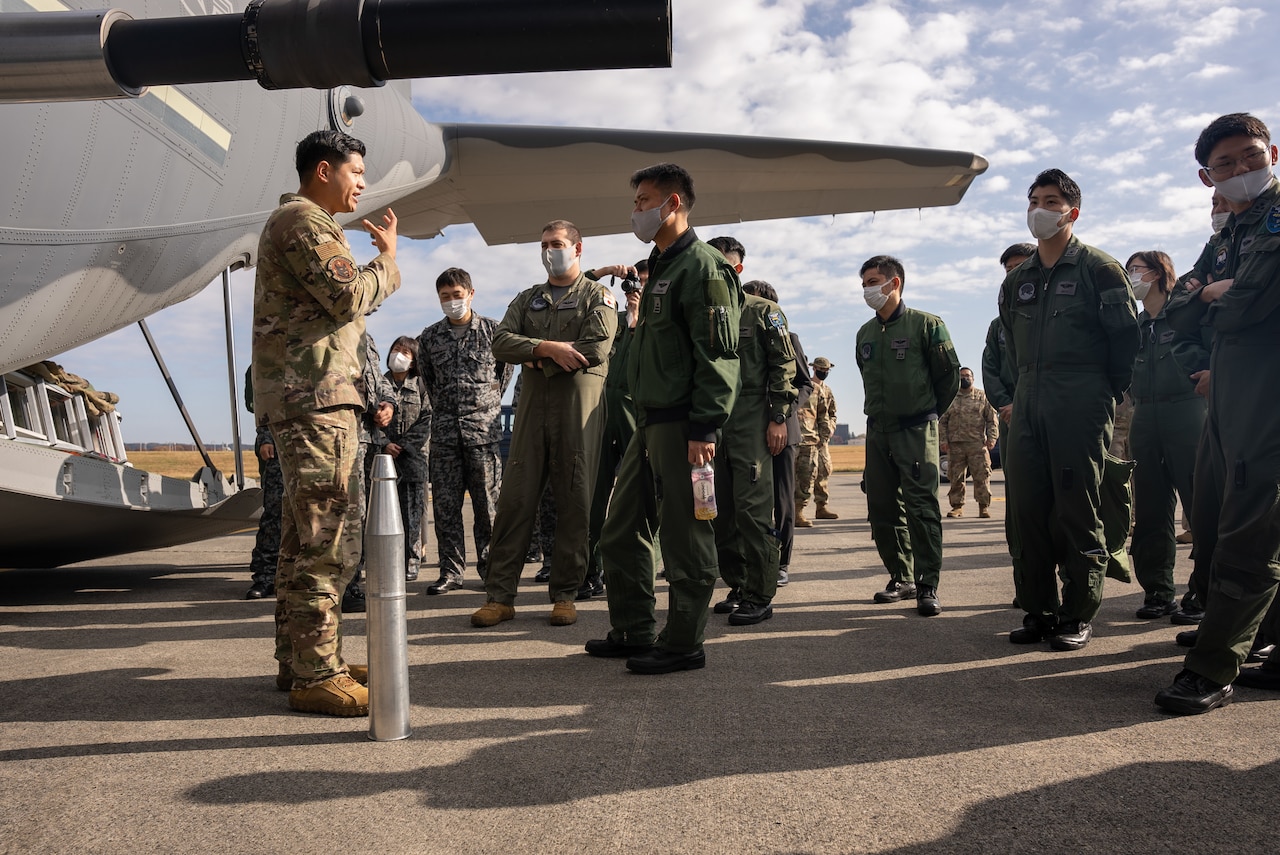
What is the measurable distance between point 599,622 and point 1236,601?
2905 millimetres

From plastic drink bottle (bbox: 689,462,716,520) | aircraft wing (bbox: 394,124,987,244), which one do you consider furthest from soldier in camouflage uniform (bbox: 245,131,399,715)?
aircraft wing (bbox: 394,124,987,244)

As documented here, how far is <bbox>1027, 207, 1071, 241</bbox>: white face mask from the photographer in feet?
12.8

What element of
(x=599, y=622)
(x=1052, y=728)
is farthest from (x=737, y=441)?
(x=1052, y=728)

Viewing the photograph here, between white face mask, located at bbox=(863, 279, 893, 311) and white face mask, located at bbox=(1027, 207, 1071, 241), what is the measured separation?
145 cm

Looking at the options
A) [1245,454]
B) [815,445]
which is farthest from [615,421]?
[815,445]

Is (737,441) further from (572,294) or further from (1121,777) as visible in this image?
(1121,777)

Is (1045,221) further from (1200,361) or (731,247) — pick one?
(731,247)

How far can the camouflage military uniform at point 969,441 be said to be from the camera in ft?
38.5

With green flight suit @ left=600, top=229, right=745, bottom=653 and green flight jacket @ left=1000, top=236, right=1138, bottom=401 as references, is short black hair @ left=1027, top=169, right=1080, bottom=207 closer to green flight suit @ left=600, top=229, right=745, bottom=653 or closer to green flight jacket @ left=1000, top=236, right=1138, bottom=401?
green flight jacket @ left=1000, top=236, right=1138, bottom=401

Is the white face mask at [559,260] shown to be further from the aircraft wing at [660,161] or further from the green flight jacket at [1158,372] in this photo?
the aircraft wing at [660,161]

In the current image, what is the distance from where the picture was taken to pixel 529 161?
30.3 ft

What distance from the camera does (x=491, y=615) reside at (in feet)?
14.8

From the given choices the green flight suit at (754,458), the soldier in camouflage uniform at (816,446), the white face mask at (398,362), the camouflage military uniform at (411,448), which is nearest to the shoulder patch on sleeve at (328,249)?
the green flight suit at (754,458)

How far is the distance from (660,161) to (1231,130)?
6.64 meters
